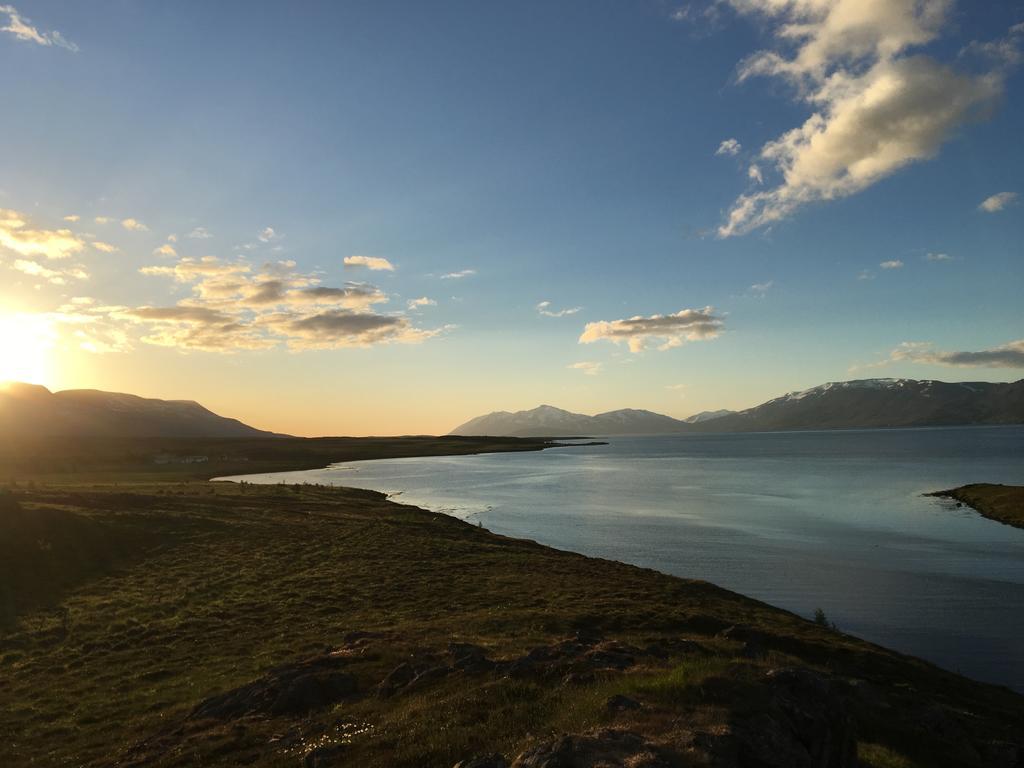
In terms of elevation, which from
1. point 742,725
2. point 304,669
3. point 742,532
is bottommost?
point 742,532

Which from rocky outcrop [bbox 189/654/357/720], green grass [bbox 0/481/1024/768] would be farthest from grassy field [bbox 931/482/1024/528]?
rocky outcrop [bbox 189/654/357/720]

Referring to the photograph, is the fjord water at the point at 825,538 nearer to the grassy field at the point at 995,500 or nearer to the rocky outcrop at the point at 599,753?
the grassy field at the point at 995,500

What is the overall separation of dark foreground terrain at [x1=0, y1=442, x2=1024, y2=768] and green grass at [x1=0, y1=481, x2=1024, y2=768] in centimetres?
12

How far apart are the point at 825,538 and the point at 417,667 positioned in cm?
5592

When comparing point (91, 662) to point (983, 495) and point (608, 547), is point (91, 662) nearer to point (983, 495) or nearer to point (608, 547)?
point (608, 547)

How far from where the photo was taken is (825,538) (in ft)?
203

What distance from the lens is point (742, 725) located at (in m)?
11.9

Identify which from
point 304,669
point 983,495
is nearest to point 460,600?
point 304,669

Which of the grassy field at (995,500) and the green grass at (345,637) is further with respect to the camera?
the grassy field at (995,500)

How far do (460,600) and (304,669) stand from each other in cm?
1548

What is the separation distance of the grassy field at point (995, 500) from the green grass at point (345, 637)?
2136 inches

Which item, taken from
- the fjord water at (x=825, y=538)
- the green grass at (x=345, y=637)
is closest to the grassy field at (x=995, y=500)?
the fjord water at (x=825, y=538)

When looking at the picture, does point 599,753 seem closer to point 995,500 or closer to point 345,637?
point 345,637

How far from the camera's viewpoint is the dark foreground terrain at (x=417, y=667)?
12977 mm
